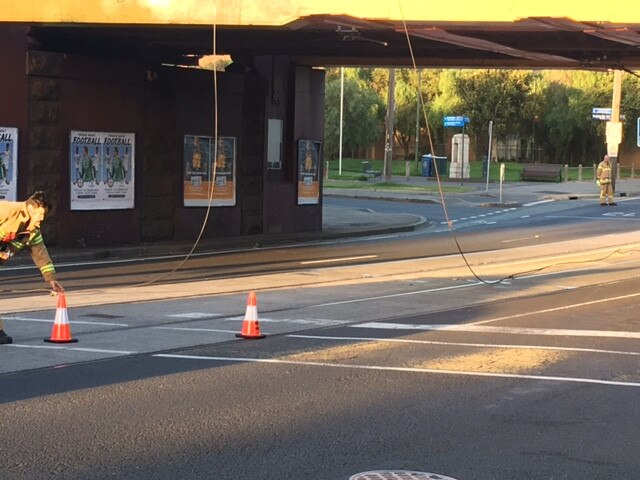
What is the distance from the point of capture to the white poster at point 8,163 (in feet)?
64.5

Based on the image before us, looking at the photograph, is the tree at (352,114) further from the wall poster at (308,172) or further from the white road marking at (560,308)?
the white road marking at (560,308)

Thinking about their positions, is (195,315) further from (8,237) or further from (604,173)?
(604,173)

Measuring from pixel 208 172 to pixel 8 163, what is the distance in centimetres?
561

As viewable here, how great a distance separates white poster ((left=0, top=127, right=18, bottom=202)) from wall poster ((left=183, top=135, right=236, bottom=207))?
15.2ft

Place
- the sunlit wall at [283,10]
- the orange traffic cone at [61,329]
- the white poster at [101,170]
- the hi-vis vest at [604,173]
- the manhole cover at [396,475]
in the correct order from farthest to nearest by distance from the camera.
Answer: the hi-vis vest at [604,173]
the white poster at [101,170]
the sunlit wall at [283,10]
the orange traffic cone at [61,329]
the manhole cover at [396,475]

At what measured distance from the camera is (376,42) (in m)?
20.8

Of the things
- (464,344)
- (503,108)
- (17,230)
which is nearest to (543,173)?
(503,108)

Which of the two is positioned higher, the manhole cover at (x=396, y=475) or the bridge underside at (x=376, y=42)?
the bridge underside at (x=376, y=42)

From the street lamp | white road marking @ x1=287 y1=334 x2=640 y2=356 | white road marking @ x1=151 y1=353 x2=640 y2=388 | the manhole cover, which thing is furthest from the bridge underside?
the street lamp

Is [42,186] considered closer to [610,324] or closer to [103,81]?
[103,81]

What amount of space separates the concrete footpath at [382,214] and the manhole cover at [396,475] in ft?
46.5

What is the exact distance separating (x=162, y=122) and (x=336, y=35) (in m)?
5.27

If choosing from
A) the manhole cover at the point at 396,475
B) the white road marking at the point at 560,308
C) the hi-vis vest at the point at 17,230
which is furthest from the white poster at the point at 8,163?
the manhole cover at the point at 396,475

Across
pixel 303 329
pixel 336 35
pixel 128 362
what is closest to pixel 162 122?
pixel 336 35
